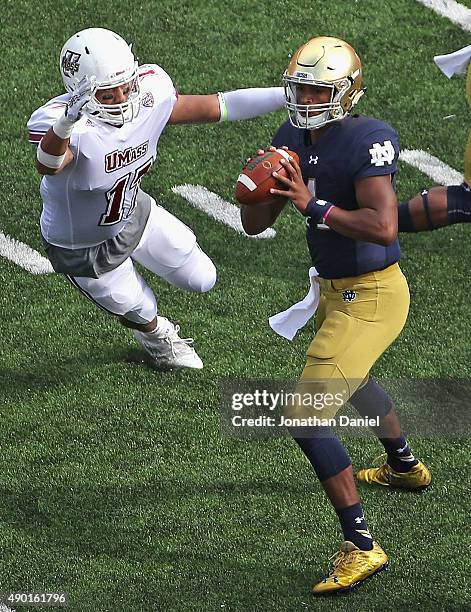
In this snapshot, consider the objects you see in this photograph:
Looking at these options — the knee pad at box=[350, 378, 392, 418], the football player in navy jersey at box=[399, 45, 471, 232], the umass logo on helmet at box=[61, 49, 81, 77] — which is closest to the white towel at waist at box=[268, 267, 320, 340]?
the knee pad at box=[350, 378, 392, 418]

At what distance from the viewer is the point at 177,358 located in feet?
20.6

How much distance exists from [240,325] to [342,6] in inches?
128

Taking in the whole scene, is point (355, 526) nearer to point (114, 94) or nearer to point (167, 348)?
point (167, 348)

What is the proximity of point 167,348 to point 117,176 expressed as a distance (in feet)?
3.41

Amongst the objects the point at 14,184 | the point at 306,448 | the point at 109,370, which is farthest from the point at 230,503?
the point at 14,184

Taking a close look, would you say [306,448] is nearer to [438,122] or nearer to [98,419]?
[98,419]

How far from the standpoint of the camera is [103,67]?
5.19 meters

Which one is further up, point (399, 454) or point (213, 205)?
point (399, 454)

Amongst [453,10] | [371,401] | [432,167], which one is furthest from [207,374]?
[453,10]

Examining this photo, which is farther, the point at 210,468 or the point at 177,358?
the point at 177,358

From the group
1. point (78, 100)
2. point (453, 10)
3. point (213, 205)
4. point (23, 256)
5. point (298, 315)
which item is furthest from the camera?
point (453, 10)

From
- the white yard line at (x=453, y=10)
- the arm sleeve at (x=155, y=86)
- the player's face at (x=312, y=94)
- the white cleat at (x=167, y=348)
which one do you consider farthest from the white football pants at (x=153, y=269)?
the white yard line at (x=453, y=10)

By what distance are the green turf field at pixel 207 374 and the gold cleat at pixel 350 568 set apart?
2.5 inches

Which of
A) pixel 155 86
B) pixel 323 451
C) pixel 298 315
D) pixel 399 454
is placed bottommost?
pixel 399 454
